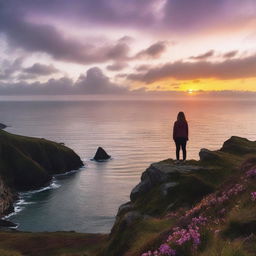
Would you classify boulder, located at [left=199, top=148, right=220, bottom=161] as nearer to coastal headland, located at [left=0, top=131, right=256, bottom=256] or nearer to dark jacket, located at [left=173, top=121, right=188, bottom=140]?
coastal headland, located at [left=0, top=131, right=256, bottom=256]

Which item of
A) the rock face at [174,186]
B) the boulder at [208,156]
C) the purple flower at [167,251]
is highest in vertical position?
the boulder at [208,156]

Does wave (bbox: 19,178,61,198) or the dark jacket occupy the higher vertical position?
the dark jacket

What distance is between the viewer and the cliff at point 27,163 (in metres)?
110

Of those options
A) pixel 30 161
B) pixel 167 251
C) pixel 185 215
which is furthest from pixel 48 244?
pixel 30 161

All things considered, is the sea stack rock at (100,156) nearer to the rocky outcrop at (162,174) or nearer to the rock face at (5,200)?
the rock face at (5,200)

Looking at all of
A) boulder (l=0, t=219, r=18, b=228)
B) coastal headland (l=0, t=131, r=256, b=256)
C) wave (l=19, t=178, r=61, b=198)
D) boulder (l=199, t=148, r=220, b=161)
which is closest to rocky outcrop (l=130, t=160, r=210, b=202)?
coastal headland (l=0, t=131, r=256, b=256)

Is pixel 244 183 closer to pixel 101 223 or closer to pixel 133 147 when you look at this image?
pixel 101 223

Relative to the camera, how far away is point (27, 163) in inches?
4761

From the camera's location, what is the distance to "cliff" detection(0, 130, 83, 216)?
110 m

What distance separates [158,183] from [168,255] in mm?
21153

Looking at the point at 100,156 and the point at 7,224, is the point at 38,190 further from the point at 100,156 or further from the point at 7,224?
the point at 100,156

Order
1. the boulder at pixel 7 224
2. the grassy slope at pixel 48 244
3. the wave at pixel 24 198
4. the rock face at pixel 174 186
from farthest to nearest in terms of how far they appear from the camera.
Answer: the wave at pixel 24 198 < the boulder at pixel 7 224 < the grassy slope at pixel 48 244 < the rock face at pixel 174 186

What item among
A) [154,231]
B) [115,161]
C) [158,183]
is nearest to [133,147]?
[115,161]

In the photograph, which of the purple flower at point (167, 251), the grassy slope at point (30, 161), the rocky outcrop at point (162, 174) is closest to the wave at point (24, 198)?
the grassy slope at point (30, 161)
